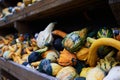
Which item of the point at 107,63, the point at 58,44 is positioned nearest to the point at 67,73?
the point at 107,63

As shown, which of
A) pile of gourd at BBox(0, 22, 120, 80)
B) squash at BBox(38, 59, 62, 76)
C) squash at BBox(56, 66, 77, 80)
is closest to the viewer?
pile of gourd at BBox(0, 22, 120, 80)

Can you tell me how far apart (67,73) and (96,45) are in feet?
0.69

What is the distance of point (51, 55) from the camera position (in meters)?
1.30

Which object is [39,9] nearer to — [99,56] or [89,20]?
[89,20]

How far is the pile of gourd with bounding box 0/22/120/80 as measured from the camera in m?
0.88

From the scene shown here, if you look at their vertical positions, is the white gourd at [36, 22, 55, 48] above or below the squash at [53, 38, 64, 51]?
above

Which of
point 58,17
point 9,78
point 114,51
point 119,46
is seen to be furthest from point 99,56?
point 9,78

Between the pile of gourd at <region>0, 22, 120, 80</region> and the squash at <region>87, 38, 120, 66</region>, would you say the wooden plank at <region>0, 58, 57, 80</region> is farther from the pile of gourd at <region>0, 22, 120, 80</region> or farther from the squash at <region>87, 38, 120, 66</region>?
the squash at <region>87, 38, 120, 66</region>

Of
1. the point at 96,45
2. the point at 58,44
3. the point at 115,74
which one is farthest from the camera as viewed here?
the point at 58,44

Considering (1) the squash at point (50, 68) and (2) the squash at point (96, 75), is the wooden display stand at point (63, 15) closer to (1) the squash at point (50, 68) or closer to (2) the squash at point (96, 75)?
(1) the squash at point (50, 68)

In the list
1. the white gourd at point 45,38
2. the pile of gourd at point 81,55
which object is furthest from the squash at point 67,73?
the white gourd at point 45,38

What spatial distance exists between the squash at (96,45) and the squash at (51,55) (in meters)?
0.30

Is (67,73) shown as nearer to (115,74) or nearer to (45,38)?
(115,74)

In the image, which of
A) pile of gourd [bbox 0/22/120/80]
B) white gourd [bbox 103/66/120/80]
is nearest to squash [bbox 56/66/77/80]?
pile of gourd [bbox 0/22/120/80]
